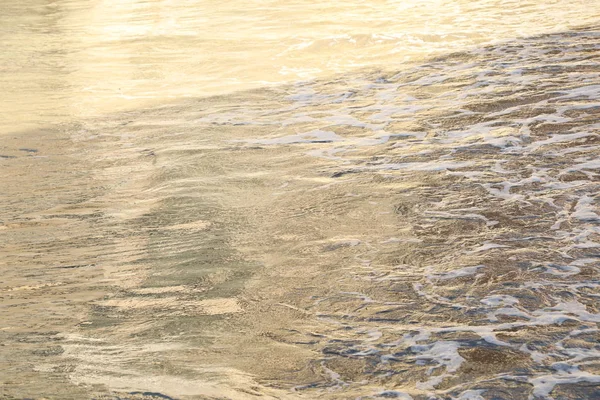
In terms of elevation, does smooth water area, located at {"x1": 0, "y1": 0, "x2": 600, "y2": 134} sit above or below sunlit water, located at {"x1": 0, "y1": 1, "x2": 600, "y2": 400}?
above

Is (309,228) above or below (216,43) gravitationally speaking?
below

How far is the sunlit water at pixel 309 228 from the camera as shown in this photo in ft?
7.99

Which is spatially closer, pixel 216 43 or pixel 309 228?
pixel 309 228

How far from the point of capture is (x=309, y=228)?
3.59m

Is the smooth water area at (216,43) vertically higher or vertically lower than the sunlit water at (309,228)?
higher

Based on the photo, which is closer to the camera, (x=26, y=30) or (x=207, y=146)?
(x=207, y=146)

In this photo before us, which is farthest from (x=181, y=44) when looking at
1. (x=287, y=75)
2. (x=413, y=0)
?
(x=413, y=0)

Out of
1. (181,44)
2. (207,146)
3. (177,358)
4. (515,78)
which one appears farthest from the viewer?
(181,44)

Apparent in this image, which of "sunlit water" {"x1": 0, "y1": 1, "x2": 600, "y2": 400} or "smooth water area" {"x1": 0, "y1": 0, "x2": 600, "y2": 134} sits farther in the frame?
"smooth water area" {"x1": 0, "y1": 0, "x2": 600, "y2": 134}

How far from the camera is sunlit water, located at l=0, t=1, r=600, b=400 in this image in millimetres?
2436

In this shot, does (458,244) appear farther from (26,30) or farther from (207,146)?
(26,30)

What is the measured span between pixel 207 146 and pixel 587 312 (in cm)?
294

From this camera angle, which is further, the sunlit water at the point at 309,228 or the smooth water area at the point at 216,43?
the smooth water area at the point at 216,43

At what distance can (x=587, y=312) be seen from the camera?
2.64 meters
